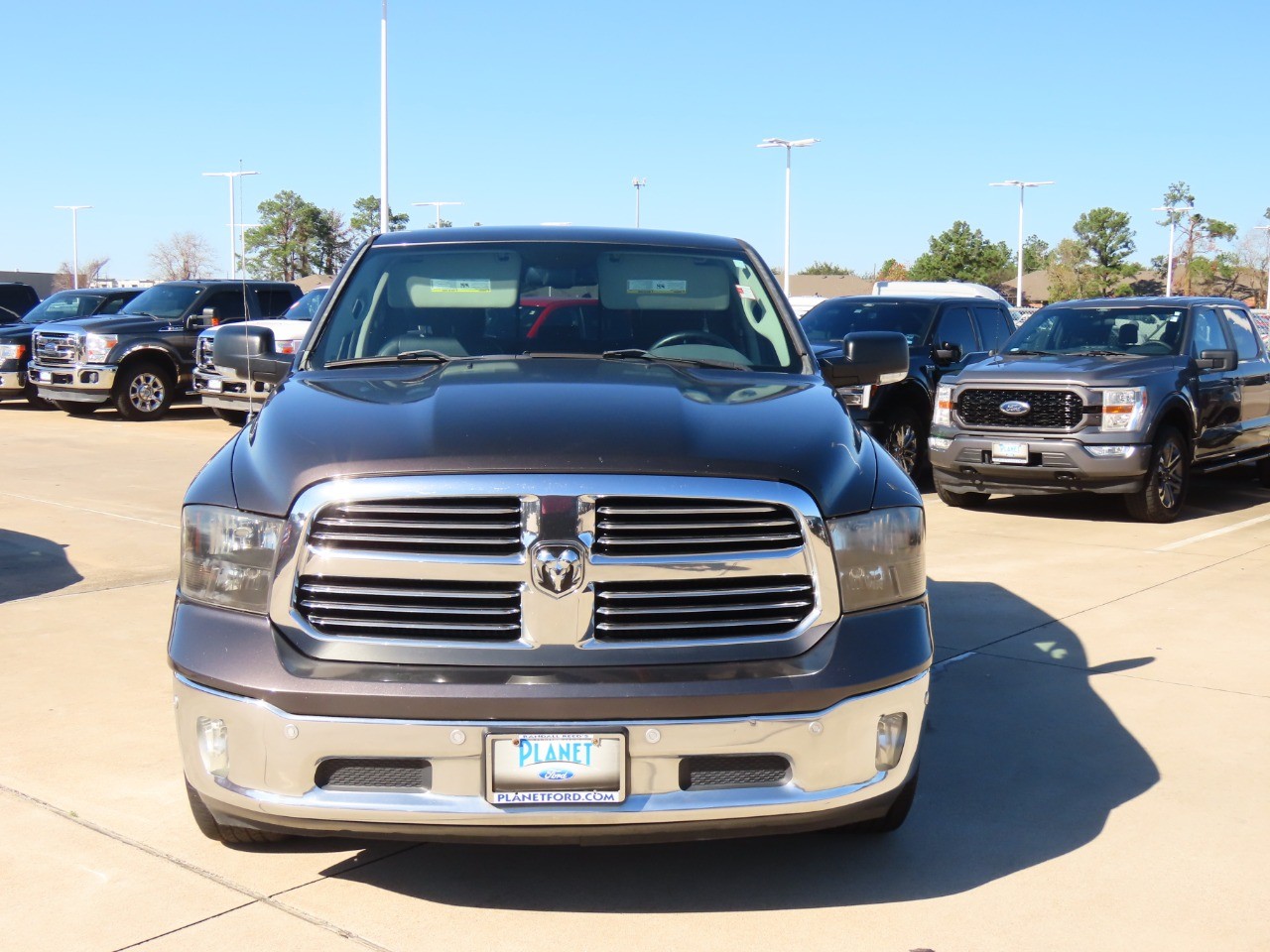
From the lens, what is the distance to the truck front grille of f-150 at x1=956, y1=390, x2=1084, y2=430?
35.6ft

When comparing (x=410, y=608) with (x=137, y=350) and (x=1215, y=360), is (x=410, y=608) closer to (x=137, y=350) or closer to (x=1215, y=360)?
(x=1215, y=360)

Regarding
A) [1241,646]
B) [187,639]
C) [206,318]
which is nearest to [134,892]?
[187,639]

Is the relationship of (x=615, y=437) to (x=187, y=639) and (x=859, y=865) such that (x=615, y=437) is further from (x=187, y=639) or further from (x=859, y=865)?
(x=859, y=865)

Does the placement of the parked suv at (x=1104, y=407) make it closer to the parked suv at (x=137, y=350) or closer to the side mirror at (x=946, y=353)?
the side mirror at (x=946, y=353)

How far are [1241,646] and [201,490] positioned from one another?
5.17 m

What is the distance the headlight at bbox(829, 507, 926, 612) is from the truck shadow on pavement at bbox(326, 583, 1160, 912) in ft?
2.84

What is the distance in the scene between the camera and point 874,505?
349cm

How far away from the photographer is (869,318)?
44.3ft

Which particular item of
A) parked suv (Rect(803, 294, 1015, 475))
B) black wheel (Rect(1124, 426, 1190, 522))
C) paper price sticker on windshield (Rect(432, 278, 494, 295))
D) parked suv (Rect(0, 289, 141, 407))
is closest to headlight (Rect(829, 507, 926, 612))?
paper price sticker on windshield (Rect(432, 278, 494, 295))

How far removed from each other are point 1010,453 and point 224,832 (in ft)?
27.7

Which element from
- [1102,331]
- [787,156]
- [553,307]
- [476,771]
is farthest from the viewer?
[787,156]

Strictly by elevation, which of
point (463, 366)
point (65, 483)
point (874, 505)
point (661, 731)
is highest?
point (463, 366)

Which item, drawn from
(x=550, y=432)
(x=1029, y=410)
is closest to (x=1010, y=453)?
(x=1029, y=410)

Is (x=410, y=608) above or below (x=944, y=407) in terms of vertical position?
above
